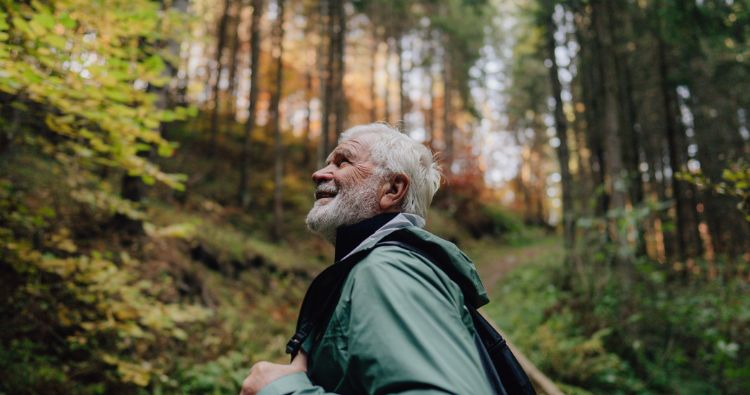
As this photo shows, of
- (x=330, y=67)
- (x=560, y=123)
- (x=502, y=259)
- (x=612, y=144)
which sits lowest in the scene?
(x=502, y=259)

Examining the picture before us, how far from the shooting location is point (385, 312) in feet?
3.95

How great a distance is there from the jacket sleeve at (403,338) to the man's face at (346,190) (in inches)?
20.1

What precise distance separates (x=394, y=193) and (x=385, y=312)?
0.77 meters

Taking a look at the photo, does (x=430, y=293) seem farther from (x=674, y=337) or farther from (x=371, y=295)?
(x=674, y=337)

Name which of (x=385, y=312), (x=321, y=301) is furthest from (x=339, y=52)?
(x=385, y=312)

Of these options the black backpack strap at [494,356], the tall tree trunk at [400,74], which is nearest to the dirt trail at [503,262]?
the tall tree trunk at [400,74]

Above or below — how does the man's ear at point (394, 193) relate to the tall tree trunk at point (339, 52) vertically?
below

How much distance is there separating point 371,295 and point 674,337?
920cm

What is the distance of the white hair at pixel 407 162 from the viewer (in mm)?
1915

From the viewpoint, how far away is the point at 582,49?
14633 mm

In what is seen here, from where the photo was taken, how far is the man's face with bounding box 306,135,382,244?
1858 millimetres

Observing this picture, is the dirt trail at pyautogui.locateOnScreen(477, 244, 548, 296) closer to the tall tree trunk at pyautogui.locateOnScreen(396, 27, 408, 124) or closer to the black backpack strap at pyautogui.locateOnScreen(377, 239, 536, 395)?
the tall tree trunk at pyautogui.locateOnScreen(396, 27, 408, 124)

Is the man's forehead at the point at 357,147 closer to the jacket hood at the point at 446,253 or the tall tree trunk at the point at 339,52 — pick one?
the jacket hood at the point at 446,253

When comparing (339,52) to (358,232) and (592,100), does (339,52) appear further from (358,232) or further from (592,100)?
(358,232)
